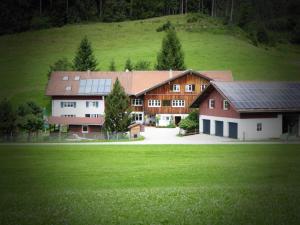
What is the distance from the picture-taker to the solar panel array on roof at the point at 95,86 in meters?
33.7

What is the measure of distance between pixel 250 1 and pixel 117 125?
20.4m

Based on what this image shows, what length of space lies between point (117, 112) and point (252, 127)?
21.0 feet

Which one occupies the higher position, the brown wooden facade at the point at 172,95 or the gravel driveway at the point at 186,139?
the brown wooden facade at the point at 172,95

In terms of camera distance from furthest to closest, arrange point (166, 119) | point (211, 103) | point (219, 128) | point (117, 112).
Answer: point (166, 119)
point (211, 103)
point (219, 128)
point (117, 112)

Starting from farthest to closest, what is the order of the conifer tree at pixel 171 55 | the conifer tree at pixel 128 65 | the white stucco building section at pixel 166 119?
the conifer tree at pixel 128 65
the conifer tree at pixel 171 55
the white stucco building section at pixel 166 119

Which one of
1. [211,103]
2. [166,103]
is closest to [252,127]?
[211,103]

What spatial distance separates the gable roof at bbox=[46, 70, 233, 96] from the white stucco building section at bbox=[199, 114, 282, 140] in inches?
372

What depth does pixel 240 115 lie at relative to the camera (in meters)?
20.7

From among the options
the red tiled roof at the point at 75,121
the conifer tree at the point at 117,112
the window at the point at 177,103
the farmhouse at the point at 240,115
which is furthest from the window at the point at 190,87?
the conifer tree at the point at 117,112

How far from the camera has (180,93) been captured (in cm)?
3428

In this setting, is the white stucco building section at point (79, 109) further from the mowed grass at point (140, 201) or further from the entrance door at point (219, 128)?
the mowed grass at point (140, 201)

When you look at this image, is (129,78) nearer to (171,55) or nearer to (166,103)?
(166,103)

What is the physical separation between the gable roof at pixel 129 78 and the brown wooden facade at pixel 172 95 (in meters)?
0.40

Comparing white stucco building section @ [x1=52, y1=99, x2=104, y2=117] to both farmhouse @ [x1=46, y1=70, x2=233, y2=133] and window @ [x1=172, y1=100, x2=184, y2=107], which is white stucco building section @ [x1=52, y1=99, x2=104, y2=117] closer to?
farmhouse @ [x1=46, y1=70, x2=233, y2=133]
